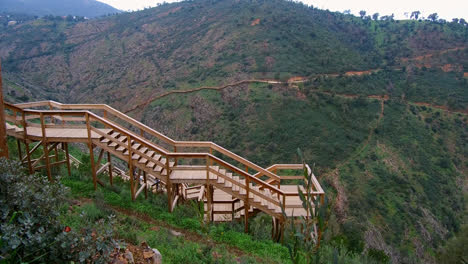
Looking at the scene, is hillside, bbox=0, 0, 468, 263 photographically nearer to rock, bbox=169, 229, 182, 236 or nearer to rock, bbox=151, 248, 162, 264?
rock, bbox=169, 229, 182, 236

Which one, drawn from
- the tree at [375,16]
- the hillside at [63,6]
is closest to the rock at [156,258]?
the tree at [375,16]

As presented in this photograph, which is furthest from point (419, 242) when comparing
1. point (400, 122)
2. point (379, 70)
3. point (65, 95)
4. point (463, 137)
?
point (65, 95)

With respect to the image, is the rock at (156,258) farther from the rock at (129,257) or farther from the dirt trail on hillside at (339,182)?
the dirt trail on hillside at (339,182)

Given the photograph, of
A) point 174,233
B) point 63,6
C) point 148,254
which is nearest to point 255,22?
point 174,233

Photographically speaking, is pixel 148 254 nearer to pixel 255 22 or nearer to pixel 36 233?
pixel 36 233

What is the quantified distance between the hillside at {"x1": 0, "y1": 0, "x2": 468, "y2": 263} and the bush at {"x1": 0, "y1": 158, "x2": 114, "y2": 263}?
512 cm

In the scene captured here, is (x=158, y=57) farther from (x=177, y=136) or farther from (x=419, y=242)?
(x=419, y=242)

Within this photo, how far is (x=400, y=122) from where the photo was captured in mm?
28188

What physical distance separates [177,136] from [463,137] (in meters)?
28.2

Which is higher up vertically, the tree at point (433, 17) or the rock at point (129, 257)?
the tree at point (433, 17)

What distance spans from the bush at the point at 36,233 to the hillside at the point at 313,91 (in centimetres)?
512

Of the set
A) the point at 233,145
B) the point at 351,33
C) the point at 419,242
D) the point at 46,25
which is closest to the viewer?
the point at 419,242

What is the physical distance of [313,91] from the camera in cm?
3073

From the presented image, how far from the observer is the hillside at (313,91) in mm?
20469
